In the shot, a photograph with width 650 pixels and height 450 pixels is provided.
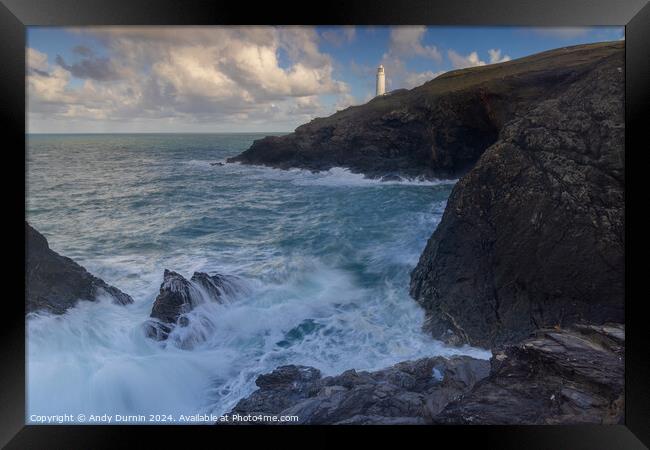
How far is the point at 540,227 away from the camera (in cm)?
534

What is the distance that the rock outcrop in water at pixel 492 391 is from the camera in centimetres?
453

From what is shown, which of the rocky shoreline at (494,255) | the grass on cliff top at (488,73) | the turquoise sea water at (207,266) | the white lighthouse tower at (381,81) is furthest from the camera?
the white lighthouse tower at (381,81)

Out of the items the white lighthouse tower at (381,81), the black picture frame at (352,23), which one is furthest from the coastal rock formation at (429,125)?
the black picture frame at (352,23)

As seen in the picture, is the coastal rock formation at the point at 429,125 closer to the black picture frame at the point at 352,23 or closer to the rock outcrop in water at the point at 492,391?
the black picture frame at the point at 352,23

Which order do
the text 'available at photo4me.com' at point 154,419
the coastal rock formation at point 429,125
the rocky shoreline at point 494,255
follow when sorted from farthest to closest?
the coastal rock formation at point 429,125 → the text 'available at photo4me.com' at point 154,419 → the rocky shoreline at point 494,255

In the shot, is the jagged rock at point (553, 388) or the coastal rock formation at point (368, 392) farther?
the coastal rock formation at point (368, 392)

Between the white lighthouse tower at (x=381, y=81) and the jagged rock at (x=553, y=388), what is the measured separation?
3.77m

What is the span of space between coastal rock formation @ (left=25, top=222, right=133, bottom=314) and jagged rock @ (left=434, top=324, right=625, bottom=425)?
450 cm

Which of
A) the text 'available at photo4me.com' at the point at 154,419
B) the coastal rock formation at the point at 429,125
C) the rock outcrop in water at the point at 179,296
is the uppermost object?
the coastal rock formation at the point at 429,125

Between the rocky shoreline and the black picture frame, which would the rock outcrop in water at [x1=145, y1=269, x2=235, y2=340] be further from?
the black picture frame

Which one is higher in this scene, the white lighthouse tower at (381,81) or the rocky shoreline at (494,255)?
the white lighthouse tower at (381,81)

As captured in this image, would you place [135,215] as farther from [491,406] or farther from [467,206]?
[491,406]

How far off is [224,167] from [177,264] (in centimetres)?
157

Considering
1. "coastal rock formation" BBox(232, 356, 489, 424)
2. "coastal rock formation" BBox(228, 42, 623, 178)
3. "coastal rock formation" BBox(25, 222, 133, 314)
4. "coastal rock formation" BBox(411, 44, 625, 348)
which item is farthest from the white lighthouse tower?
"coastal rock formation" BBox(25, 222, 133, 314)
